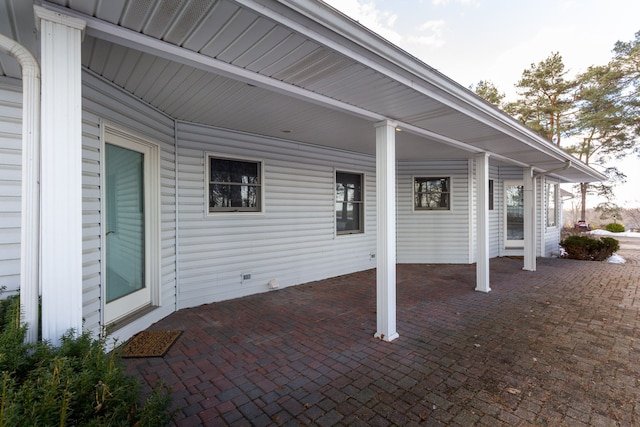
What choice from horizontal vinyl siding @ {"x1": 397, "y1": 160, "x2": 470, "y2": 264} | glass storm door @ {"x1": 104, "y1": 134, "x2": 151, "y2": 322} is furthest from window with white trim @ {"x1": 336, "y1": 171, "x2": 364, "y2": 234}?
glass storm door @ {"x1": 104, "y1": 134, "x2": 151, "y2": 322}

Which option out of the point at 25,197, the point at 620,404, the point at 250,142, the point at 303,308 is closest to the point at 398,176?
the point at 250,142

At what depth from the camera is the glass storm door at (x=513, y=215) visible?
8961 millimetres

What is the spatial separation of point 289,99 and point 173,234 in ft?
7.99

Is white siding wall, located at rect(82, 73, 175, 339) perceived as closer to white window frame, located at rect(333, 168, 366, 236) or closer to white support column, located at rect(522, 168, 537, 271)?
white window frame, located at rect(333, 168, 366, 236)

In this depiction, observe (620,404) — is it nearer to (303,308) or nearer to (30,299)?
(303,308)

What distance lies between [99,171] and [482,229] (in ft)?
18.2

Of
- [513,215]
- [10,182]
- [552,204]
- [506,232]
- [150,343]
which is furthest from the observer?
[552,204]

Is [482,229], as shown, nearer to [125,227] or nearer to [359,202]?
[359,202]

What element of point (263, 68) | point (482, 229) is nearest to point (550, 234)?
point (482, 229)

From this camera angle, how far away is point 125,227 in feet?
11.3

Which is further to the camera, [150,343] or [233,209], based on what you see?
[233,209]

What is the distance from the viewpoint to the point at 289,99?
3.38 m

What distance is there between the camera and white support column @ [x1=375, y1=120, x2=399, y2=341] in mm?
3393

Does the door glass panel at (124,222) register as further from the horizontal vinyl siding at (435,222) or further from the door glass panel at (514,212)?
the door glass panel at (514,212)
